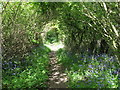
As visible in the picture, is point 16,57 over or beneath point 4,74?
over

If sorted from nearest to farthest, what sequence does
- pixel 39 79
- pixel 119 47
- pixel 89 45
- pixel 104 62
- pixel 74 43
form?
pixel 119 47 → pixel 39 79 → pixel 104 62 → pixel 89 45 → pixel 74 43

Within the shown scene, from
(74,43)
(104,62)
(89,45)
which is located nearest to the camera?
(104,62)

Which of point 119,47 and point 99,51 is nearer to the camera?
point 119,47

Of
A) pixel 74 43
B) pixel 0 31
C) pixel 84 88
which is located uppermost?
pixel 0 31

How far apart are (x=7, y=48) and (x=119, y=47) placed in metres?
5.41

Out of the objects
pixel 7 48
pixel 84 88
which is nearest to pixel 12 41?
pixel 7 48

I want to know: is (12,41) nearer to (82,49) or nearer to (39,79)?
(39,79)

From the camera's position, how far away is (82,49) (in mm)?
10672

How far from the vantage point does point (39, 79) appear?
556cm

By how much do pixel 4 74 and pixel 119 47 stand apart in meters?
5.00

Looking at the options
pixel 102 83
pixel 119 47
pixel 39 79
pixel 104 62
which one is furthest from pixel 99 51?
pixel 119 47

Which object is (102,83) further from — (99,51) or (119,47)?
(99,51)

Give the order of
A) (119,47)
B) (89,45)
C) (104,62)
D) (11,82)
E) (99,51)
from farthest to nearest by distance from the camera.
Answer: (89,45) < (99,51) < (104,62) < (11,82) < (119,47)

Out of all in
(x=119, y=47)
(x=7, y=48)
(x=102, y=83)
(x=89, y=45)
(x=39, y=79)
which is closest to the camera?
(x=119, y=47)
